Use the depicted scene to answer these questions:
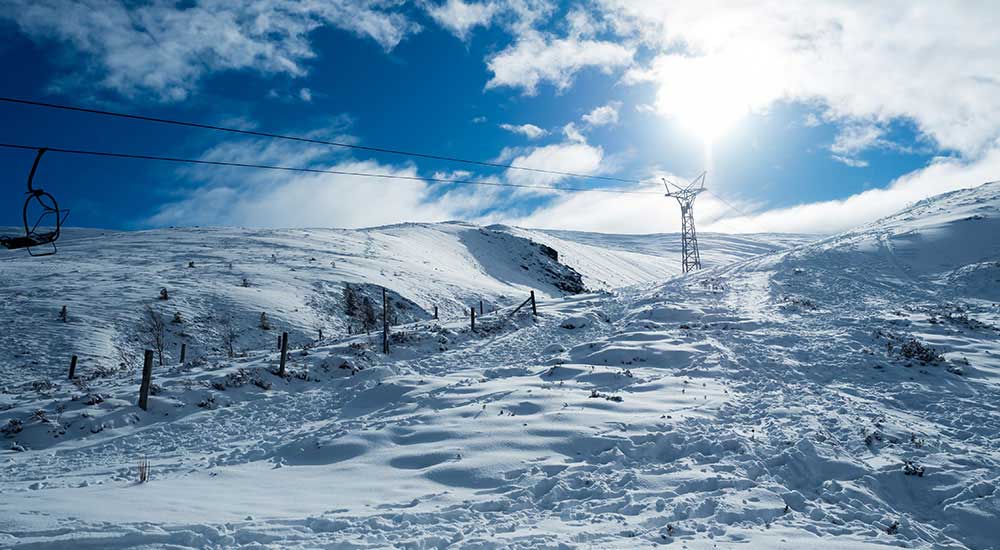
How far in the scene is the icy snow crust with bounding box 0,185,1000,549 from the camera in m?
6.98

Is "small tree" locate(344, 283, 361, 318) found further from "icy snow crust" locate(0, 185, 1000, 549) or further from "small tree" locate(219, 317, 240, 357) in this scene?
"icy snow crust" locate(0, 185, 1000, 549)

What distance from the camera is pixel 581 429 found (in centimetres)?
1103

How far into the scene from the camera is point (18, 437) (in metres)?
13.7

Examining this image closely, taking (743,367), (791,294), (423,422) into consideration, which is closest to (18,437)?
(423,422)

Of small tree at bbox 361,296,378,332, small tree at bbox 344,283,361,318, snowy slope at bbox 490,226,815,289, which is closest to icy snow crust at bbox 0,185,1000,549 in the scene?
small tree at bbox 344,283,361,318

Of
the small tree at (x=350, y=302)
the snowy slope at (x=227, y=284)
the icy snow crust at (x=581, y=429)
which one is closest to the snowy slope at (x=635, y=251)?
the snowy slope at (x=227, y=284)

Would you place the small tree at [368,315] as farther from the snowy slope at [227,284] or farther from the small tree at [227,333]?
the small tree at [227,333]

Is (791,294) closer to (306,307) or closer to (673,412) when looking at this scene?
(673,412)

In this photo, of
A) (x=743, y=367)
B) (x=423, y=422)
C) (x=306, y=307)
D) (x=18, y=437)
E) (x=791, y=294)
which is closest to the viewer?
(x=423, y=422)

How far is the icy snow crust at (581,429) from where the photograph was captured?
698cm

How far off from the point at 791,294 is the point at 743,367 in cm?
1219

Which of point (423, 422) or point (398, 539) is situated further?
point (423, 422)

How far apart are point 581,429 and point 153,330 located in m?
28.5

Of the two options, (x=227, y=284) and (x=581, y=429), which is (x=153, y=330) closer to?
(x=227, y=284)
